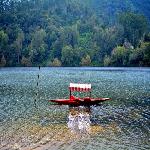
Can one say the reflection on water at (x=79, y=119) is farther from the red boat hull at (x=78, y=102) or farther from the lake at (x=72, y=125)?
the red boat hull at (x=78, y=102)

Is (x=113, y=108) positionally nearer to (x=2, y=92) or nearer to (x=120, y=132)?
(x=120, y=132)

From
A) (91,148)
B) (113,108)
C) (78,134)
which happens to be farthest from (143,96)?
(91,148)

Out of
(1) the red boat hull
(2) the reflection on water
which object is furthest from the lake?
(1) the red boat hull

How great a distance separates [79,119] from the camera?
55406mm

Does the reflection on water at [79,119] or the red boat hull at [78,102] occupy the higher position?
the red boat hull at [78,102]

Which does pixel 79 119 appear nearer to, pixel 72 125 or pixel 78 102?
pixel 72 125

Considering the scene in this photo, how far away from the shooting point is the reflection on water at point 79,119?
48.5 m

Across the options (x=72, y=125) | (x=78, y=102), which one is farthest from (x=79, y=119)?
(x=78, y=102)

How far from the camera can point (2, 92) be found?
8969cm

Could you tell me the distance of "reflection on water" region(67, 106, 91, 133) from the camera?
159ft

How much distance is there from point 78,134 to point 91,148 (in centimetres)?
640

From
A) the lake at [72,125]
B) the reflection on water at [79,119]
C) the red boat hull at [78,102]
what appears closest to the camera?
the lake at [72,125]

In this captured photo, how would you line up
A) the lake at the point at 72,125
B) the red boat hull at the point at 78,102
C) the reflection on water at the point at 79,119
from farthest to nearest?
the red boat hull at the point at 78,102 < the reflection on water at the point at 79,119 < the lake at the point at 72,125

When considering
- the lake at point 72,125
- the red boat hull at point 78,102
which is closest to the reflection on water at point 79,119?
the lake at point 72,125
